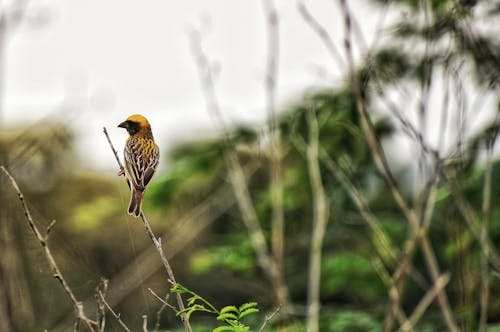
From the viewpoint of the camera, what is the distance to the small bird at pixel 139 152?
1.06m

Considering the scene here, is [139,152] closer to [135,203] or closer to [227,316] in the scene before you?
[135,203]

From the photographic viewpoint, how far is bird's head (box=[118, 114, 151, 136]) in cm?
109

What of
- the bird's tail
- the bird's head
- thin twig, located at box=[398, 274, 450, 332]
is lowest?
thin twig, located at box=[398, 274, 450, 332]

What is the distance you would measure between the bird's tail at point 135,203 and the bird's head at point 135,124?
0.10 metres

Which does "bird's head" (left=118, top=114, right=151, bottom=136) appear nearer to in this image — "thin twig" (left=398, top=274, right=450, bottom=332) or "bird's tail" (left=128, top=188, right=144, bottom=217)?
"bird's tail" (left=128, top=188, right=144, bottom=217)

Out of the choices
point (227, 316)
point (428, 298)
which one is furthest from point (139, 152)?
point (428, 298)

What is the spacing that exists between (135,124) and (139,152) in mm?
44

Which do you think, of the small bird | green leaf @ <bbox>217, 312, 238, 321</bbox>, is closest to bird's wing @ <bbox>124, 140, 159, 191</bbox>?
the small bird

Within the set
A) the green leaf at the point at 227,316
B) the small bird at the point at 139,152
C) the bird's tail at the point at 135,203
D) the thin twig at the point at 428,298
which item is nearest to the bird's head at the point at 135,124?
the small bird at the point at 139,152

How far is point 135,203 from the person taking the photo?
1.01 metres

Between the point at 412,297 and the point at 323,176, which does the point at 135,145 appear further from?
the point at 412,297

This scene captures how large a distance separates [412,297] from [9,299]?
4381 mm

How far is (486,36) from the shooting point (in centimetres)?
404

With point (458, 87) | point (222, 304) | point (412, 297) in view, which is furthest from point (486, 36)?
point (222, 304)
